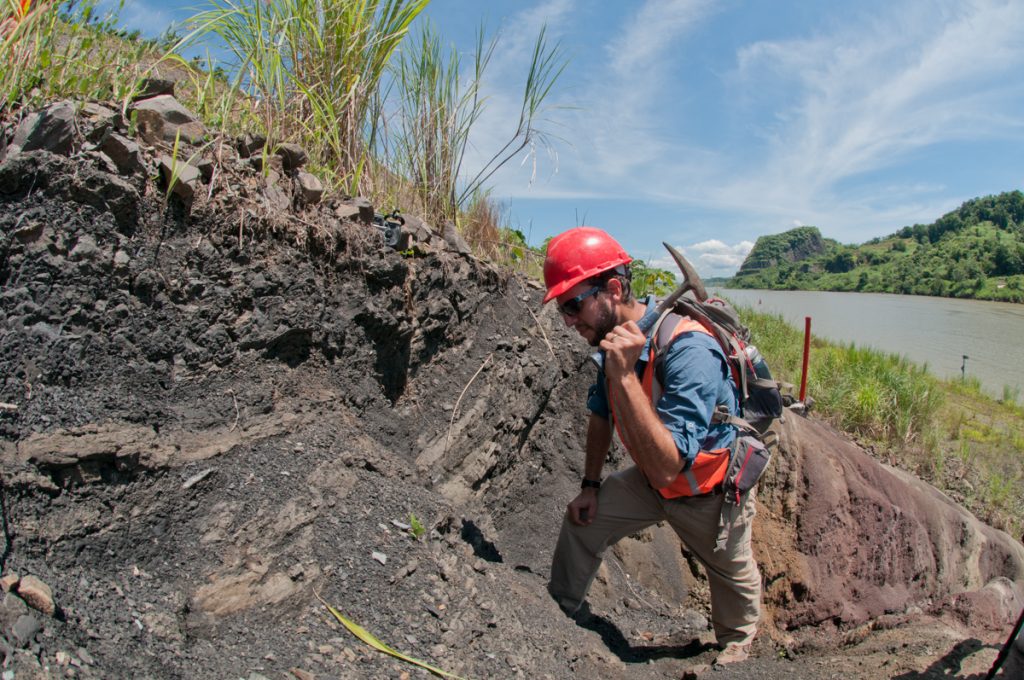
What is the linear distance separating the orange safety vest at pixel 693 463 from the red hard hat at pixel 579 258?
14.0 inches

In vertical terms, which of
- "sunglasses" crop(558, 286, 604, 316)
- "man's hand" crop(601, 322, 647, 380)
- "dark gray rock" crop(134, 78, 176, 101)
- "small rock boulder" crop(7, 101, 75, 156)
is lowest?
"man's hand" crop(601, 322, 647, 380)

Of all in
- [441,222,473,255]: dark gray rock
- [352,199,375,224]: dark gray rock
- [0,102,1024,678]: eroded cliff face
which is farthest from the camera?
[441,222,473,255]: dark gray rock

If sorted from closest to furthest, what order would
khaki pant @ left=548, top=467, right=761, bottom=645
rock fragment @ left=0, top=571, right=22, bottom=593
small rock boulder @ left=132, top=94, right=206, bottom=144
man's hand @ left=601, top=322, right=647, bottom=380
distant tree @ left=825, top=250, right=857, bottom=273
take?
rock fragment @ left=0, top=571, right=22, bottom=593, man's hand @ left=601, top=322, right=647, bottom=380, small rock boulder @ left=132, top=94, right=206, bottom=144, khaki pant @ left=548, top=467, right=761, bottom=645, distant tree @ left=825, top=250, right=857, bottom=273

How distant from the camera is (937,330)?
84.6 feet

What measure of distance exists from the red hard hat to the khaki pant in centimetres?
109

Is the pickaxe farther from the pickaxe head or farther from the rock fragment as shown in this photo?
the rock fragment

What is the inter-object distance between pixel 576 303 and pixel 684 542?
52.2 inches

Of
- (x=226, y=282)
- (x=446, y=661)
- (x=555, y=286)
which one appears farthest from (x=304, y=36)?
(x=446, y=661)

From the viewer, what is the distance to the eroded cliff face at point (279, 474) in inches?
78.2

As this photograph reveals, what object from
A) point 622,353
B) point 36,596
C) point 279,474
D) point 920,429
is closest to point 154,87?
point 279,474

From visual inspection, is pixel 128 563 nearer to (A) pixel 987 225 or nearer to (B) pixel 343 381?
(B) pixel 343 381

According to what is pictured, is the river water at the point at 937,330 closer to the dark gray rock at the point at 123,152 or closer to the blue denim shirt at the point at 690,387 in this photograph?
the blue denim shirt at the point at 690,387

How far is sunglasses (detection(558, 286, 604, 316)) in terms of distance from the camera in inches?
110

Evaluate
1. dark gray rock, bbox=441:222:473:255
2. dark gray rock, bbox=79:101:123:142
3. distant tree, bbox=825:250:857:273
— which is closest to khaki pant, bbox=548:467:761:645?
dark gray rock, bbox=441:222:473:255
